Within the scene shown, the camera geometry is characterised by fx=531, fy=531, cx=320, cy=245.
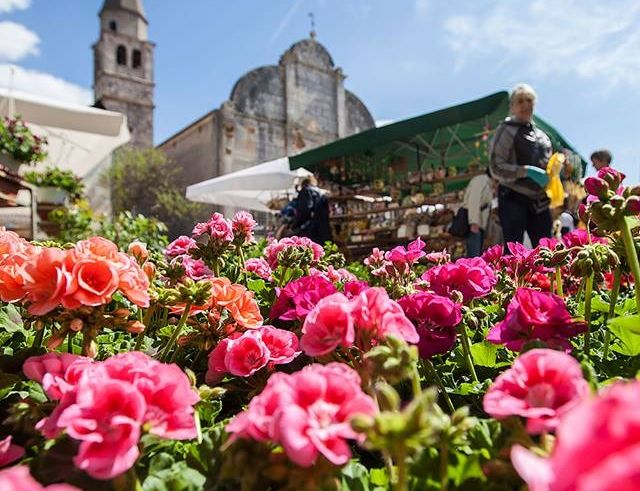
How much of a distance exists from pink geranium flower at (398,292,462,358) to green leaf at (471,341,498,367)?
16cm

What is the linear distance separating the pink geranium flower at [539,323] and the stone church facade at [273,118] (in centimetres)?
1977

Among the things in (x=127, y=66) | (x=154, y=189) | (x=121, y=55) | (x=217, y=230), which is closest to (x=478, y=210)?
(x=217, y=230)

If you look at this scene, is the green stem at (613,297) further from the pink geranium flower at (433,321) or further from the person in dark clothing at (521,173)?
the person in dark clothing at (521,173)

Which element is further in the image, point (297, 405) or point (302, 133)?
point (302, 133)

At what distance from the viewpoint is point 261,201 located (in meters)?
12.5

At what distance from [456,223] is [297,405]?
5486 mm

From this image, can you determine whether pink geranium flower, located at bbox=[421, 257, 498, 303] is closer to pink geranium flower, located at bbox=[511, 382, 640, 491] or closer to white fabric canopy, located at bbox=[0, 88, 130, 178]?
pink geranium flower, located at bbox=[511, 382, 640, 491]

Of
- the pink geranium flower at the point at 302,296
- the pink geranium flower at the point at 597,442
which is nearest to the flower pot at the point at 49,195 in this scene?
the pink geranium flower at the point at 302,296

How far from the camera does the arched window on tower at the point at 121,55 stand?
3025cm

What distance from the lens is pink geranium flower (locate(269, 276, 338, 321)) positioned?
87cm

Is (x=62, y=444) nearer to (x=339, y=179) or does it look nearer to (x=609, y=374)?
(x=609, y=374)

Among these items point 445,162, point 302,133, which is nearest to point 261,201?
point 445,162

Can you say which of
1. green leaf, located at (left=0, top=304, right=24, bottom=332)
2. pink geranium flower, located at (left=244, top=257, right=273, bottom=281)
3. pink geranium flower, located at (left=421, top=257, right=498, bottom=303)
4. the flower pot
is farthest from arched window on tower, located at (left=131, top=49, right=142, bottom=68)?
pink geranium flower, located at (left=421, top=257, right=498, bottom=303)

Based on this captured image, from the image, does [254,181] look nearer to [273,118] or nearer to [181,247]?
[181,247]
